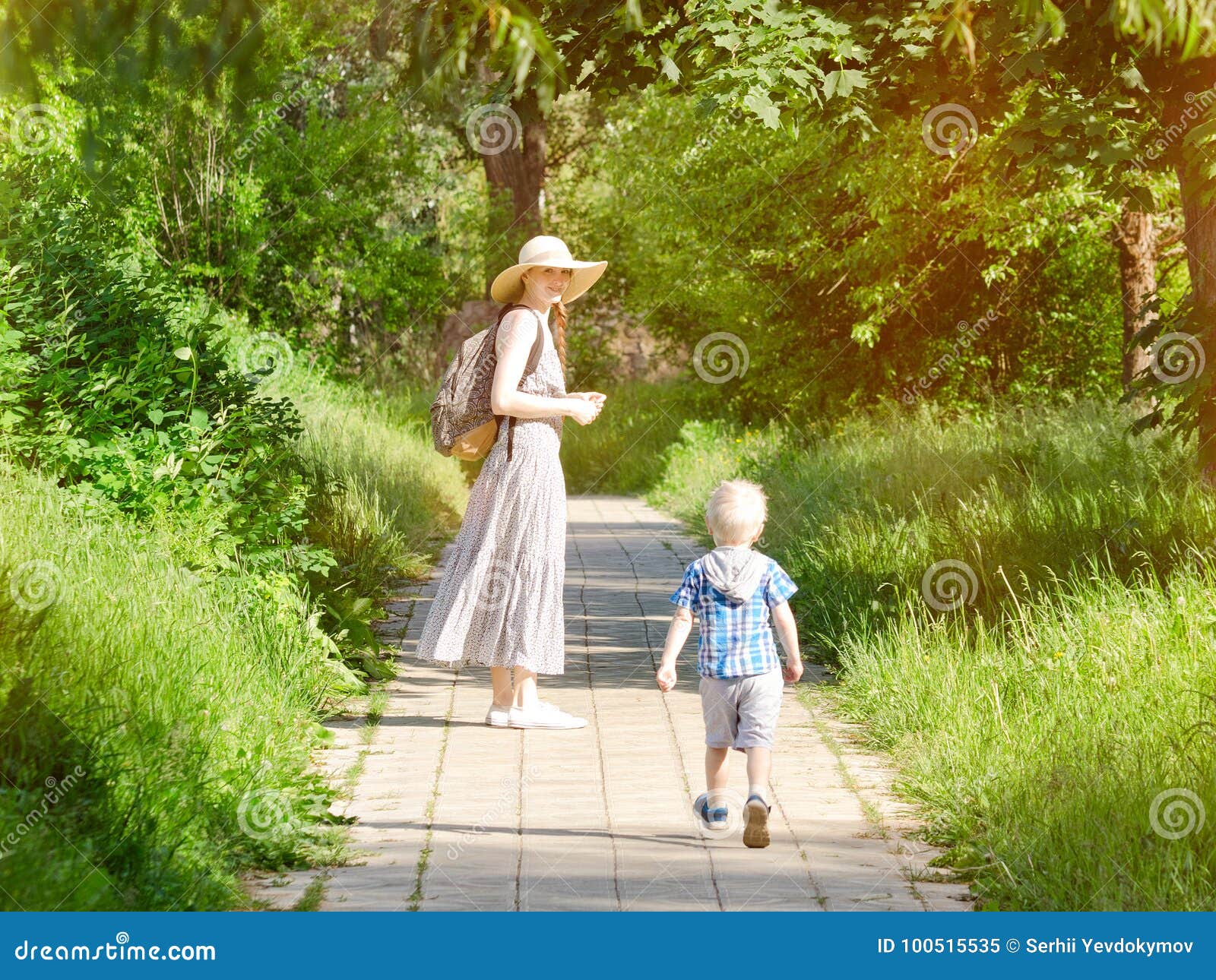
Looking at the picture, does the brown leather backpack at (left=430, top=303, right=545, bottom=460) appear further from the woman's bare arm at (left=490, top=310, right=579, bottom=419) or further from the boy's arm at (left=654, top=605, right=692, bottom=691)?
the boy's arm at (left=654, top=605, right=692, bottom=691)

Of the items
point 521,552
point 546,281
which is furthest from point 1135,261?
point 521,552

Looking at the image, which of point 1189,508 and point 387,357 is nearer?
point 1189,508

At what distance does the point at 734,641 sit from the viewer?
5.24 m

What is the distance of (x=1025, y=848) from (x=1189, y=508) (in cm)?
424

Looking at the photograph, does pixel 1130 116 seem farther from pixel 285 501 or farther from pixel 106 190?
pixel 106 190

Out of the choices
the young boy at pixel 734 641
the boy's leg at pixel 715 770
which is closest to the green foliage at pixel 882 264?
the young boy at pixel 734 641

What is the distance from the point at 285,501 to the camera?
8148mm

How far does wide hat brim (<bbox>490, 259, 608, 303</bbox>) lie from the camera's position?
271 inches

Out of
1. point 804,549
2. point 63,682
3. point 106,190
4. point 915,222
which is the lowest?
point 804,549

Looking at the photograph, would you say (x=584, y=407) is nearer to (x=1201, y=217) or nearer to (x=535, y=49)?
(x=535, y=49)

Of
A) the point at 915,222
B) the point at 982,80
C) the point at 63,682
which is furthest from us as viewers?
the point at 915,222

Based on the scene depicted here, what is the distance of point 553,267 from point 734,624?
90.5 inches

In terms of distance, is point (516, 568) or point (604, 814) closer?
point (604, 814)

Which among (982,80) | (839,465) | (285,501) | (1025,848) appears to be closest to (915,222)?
(839,465)
